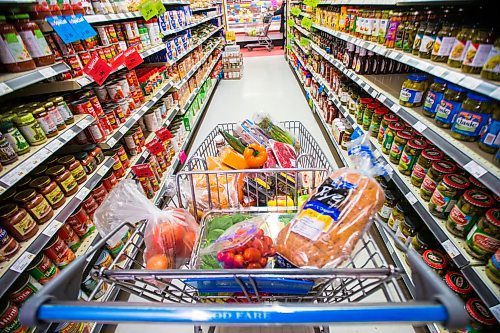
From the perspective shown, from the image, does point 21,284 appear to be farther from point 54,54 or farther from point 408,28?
point 408,28

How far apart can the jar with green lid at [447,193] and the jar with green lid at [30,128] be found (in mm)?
1922

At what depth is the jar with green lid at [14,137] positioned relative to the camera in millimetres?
1127

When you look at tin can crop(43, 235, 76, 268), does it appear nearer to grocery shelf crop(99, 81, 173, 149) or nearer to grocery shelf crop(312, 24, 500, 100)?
grocery shelf crop(99, 81, 173, 149)

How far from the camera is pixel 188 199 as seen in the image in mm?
1195

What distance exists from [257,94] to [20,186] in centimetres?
443


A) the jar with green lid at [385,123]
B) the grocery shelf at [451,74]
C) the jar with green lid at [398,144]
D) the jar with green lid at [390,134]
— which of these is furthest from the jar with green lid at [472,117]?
the jar with green lid at [385,123]

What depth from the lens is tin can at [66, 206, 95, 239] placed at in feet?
4.80

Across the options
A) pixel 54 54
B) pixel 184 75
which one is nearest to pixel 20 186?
pixel 54 54

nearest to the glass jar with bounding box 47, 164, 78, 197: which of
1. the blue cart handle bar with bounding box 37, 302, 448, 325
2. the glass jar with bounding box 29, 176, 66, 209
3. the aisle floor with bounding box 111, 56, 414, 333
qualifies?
the glass jar with bounding box 29, 176, 66, 209

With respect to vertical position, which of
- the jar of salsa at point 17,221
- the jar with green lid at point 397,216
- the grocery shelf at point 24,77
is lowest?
the jar with green lid at point 397,216

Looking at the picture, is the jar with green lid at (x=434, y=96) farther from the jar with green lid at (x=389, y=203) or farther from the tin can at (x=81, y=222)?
the tin can at (x=81, y=222)

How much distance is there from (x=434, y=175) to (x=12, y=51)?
205 cm

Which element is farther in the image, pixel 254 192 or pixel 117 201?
pixel 254 192

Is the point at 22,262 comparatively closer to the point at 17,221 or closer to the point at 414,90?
the point at 17,221
